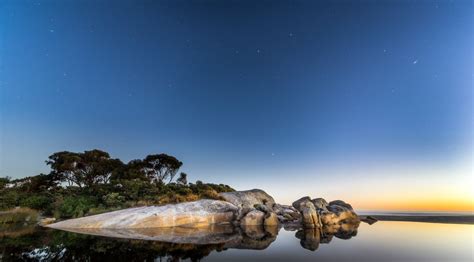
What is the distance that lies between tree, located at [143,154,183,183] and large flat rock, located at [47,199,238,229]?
59.0 feet

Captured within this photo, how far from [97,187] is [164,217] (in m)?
14.4

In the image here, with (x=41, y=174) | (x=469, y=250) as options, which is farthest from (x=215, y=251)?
(x=41, y=174)

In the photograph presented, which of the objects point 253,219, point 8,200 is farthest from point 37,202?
point 253,219

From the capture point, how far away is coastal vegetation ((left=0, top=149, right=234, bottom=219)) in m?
27.0

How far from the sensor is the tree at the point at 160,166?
4150cm

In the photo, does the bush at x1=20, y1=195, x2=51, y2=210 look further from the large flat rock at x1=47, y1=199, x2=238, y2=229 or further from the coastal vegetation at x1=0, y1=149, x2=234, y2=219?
the large flat rock at x1=47, y1=199, x2=238, y2=229

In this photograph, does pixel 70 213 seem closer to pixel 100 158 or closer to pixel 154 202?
pixel 154 202

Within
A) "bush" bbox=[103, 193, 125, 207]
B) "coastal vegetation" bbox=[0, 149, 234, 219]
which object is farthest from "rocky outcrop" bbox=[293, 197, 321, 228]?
"bush" bbox=[103, 193, 125, 207]

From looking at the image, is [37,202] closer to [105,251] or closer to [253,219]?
[253,219]

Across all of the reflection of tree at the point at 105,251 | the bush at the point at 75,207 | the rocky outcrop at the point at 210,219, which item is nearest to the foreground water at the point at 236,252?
the reflection of tree at the point at 105,251

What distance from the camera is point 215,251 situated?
11039 mm

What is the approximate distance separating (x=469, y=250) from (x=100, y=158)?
4219 cm

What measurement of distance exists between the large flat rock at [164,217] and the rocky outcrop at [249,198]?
6.50 metres

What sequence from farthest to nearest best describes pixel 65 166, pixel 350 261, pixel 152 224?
1. pixel 65 166
2. pixel 152 224
3. pixel 350 261
